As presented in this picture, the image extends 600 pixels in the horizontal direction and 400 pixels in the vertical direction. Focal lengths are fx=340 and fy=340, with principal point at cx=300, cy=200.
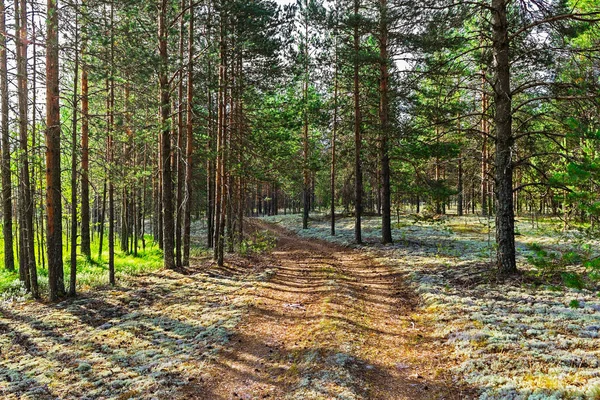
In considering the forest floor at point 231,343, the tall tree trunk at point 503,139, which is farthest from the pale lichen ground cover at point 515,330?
the tall tree trunk at point 503,139

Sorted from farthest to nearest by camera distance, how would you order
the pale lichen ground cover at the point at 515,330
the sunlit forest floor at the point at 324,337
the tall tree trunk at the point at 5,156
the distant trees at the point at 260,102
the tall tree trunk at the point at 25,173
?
the tall tree trunk at the point at 5,156, the tall tree trunk at the point at 25,173, the distant trees at the point at 260,102, the sunlit forest floor at the point at 324,337, the pale lichen ground cover at the point at 515,330

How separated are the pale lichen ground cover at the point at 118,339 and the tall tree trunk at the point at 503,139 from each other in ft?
24.5

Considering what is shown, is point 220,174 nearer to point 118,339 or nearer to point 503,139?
point 118,339

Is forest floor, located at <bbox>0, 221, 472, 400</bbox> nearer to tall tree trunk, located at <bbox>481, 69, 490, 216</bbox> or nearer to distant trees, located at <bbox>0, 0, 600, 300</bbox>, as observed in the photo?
distant trees, located at <bbox>0, 0, 600, 300</bbox>

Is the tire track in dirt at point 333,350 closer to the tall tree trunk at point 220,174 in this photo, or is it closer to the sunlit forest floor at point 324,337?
the sunlit forest floor at point 324,337

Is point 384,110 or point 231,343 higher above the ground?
point 384,110

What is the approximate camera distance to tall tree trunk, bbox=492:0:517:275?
9188mm

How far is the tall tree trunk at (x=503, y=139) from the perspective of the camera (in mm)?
9188

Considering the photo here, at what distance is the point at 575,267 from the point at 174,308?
11221 millimetres

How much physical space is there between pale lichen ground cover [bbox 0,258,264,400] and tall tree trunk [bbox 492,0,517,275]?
7.46 meters

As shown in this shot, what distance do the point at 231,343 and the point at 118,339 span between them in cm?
260

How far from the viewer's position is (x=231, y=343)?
277 inches

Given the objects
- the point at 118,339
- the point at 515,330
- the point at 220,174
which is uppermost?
the point at 220,174

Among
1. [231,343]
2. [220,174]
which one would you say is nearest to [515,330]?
[231,343]
